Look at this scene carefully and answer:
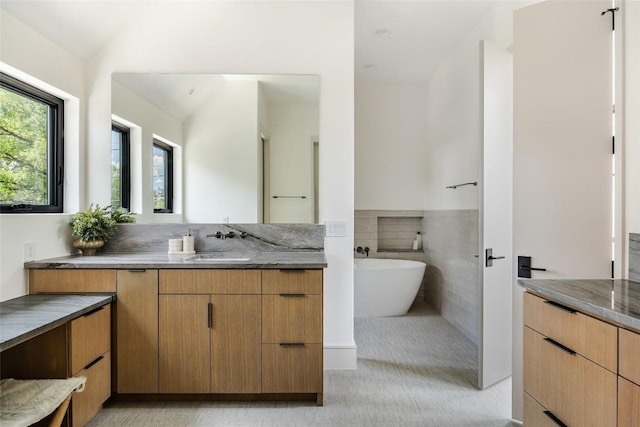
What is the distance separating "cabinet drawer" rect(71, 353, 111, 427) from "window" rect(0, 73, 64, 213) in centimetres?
104

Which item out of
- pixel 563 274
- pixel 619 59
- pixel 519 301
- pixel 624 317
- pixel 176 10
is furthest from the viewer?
pixel 176 10

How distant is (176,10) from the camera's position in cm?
278

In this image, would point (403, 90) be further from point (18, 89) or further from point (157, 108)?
point (18, 89)

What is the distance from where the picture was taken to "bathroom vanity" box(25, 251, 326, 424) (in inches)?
87.1

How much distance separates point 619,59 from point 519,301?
4.38ft

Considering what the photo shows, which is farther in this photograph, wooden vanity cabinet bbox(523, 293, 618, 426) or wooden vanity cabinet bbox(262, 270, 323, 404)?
wooden vanity cabinet bbox(262, 270, 323, 404)

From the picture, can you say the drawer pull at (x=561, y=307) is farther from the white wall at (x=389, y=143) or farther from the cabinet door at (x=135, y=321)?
the white wall at (x=389, y=143)

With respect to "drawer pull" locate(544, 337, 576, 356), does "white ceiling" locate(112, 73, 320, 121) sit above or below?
above

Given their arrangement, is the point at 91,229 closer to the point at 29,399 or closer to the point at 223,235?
the point at 223,235

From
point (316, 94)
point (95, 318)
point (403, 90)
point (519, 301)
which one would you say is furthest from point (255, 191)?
point (403, 90)

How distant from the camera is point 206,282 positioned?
2.22m

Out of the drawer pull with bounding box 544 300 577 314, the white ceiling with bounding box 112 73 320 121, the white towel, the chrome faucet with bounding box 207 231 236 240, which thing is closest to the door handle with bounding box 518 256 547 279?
the drawer pull with bounding box 544 300 577 314

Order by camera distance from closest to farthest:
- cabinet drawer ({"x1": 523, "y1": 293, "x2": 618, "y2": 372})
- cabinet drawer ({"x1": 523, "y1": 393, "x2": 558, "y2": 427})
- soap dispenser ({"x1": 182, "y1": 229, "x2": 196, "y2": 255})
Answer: cabinet drawer ({"x1": 523, "y1": 293, "x2": 618, "y2": 372}) → cabinet drawer ({"x1": 523, "y1": 393, "x2": 558, "y2": 427}) → soap dispenser ({"x1": 182, "y1": 229, "x2": 196, "y2": 255})

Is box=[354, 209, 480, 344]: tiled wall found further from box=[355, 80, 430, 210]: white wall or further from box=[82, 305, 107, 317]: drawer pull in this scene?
box=[82, 305, 107, 317]: drawer pull
